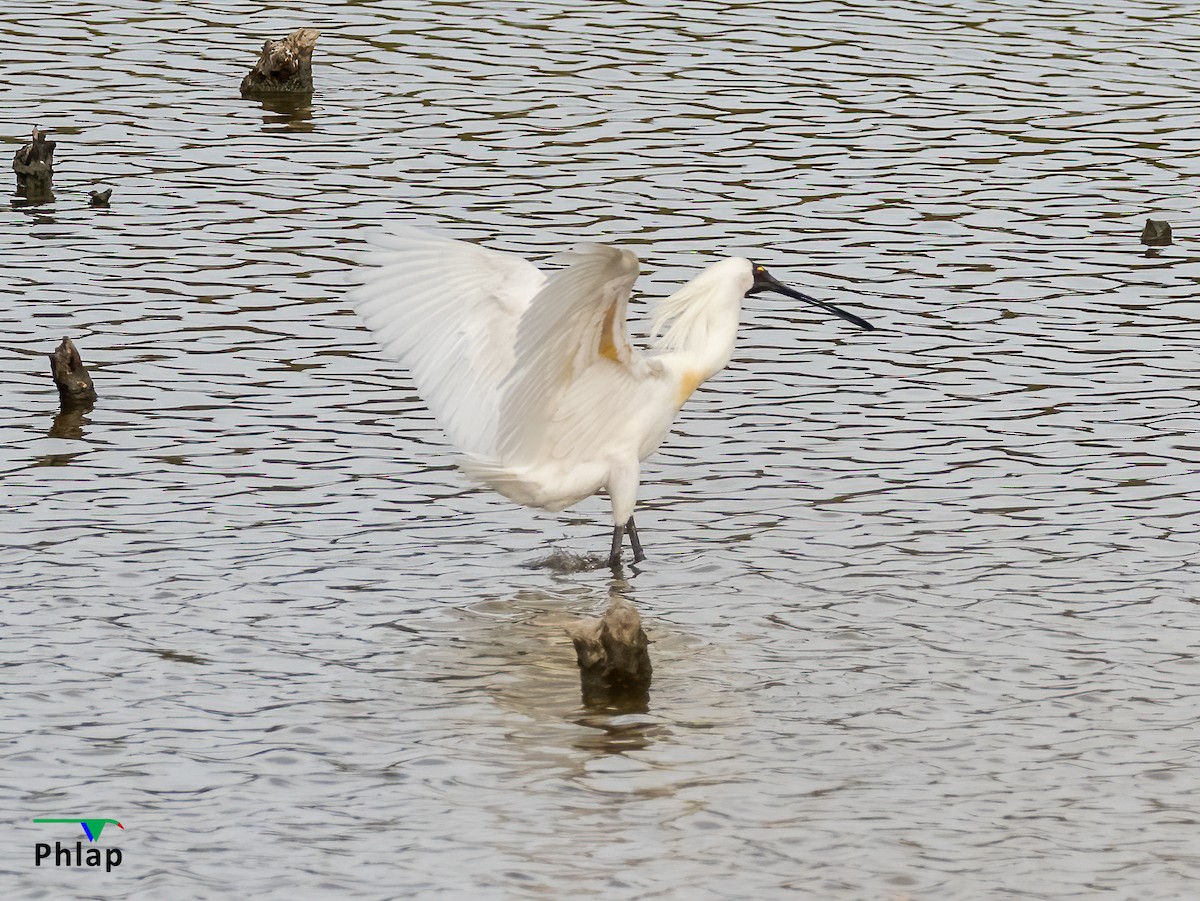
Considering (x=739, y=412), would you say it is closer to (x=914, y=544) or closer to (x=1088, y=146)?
(x=914, y=544)

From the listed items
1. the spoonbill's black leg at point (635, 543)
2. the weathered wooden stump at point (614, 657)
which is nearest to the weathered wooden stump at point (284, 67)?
the spoonbill's black leg at point (635, 543)

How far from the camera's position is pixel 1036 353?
1523cm

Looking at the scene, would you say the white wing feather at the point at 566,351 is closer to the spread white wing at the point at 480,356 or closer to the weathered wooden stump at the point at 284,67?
the spread white wing at the point at 480,356

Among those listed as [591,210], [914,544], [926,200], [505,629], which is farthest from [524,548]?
[926,200]

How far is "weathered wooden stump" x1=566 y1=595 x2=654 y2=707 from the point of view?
9961 millimetres

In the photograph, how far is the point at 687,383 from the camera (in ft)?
40.3

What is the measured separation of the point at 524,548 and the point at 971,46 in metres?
13.1

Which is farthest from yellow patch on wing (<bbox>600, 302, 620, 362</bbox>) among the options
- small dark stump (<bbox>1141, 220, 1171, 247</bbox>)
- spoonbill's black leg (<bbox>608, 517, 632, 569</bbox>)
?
small dark stump (<bbox>1141, 220, 1171, 247</bbox>)

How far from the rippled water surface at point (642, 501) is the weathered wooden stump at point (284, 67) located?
0.28 meters

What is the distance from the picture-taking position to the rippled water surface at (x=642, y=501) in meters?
8.84

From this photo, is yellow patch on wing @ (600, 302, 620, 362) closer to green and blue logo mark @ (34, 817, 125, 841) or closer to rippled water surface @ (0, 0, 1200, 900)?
rippled water surface @ (0, 0, 1200, 900)

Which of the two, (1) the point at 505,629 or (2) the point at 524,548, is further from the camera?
(2) the point at 524,548

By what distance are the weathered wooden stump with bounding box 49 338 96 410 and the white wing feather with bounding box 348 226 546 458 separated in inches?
98.3

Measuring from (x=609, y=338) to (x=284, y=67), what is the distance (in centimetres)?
1071
